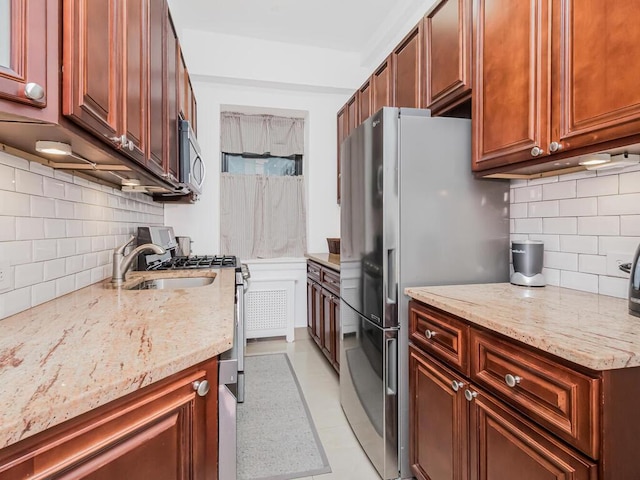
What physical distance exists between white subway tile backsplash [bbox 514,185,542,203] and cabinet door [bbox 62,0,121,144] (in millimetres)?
1841

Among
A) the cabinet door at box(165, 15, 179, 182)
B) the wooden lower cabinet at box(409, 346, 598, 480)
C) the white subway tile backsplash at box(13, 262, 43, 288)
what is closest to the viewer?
the wooden lower cabinet at box(409, 346, 598, 480)

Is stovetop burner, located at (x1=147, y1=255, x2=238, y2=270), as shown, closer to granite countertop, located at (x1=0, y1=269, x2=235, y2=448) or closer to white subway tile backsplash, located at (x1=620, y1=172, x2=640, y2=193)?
granite countertop, located at (x1=0, y1=269, x2=235, y2=448)

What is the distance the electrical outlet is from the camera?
136cm

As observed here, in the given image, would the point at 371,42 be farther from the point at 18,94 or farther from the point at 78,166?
the point at 18,94

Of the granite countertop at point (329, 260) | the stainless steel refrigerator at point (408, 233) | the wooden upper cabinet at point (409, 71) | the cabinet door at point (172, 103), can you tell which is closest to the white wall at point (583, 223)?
the stainless steel refrigerator at point (408, 233)

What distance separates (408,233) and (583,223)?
75cm

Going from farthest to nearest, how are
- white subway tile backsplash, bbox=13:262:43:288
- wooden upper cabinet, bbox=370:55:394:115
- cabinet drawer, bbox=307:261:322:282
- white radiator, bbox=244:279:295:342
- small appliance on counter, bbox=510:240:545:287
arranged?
white radiator, bbox=244:279:295:342 < cabinet drawer, bbox=307:261:322:282 < wooden upper cabinet, bbox=370:55:394:115 < small appliance on counter, bbox=510:240:545:287 < white subway tile backsplash, bbox=13:262:43:288

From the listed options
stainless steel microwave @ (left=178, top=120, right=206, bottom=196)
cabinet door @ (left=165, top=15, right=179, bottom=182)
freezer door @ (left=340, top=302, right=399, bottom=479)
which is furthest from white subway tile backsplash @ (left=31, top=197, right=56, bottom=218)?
freezer door @ (left=340, top=302, right=399, bottom=479)

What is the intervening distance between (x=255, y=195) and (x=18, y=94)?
3130mm

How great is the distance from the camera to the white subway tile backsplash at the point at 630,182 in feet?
4.30

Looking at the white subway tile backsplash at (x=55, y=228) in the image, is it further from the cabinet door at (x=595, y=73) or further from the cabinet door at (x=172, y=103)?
the cabinet door at (x=595, y=73)

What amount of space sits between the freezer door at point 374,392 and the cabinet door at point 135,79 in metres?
1.36

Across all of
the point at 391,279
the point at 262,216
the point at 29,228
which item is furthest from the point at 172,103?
the point at 262,216

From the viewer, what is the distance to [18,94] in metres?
0.73
